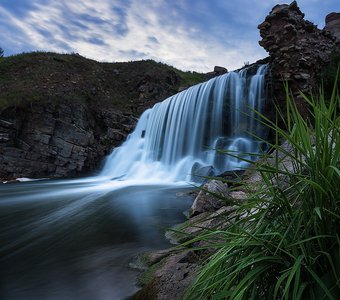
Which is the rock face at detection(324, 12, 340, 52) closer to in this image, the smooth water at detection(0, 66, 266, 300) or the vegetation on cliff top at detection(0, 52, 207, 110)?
the smooth water at detection(0, 66, 266, 300)

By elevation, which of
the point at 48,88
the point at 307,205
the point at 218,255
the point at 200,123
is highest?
the point at 48,88

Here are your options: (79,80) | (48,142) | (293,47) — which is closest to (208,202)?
(293,47)

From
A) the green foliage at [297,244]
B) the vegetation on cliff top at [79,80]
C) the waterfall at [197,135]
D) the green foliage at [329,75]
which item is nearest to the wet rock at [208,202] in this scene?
the green foliage at [297,244]

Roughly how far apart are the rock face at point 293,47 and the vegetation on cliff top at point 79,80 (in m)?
9.99

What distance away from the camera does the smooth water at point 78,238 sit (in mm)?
3742

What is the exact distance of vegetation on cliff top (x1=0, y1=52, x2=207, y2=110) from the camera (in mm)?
17031

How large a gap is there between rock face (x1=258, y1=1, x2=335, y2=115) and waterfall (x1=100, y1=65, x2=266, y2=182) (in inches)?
35.4

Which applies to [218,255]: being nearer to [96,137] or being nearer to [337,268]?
[337,268]

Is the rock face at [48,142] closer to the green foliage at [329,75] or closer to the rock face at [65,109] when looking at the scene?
the rock face at [65,109]

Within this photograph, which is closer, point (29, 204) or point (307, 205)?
point (307, 205)

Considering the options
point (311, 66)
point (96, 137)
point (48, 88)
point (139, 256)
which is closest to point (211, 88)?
point (311, 66)

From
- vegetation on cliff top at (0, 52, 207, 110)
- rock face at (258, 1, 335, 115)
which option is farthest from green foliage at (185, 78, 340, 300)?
vegetation on cliff top at (0, 52, 207, 110)

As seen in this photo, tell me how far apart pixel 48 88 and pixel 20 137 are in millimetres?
3820

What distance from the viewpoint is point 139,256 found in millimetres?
4461
